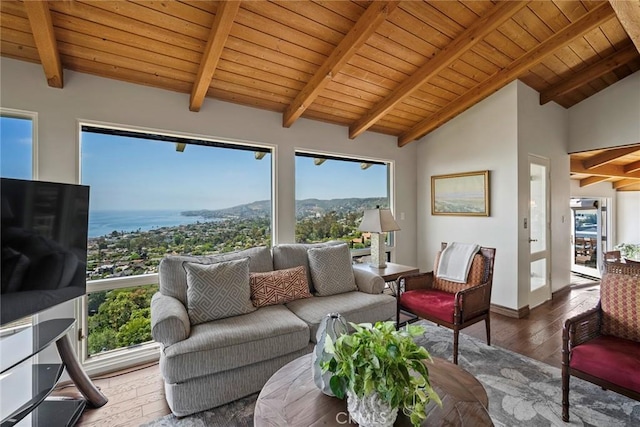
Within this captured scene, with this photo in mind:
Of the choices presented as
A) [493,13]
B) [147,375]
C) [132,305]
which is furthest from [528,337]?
[132,305]

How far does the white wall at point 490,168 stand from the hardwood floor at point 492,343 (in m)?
0.42

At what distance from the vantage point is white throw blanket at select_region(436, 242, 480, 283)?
9.73ft

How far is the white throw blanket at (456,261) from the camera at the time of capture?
9.73 feet

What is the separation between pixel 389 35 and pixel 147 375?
11.9 ft

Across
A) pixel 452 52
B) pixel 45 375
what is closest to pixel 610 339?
pixel 452 52

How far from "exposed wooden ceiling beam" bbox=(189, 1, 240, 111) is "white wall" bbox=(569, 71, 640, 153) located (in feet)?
16.3

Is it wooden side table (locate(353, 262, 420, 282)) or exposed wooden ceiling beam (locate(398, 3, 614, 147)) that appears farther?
wooden side table (locate(353, 262, 420, 282))

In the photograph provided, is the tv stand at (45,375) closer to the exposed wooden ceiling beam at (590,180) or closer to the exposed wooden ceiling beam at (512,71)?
the exposed wooden ceiling beam at (512,71)

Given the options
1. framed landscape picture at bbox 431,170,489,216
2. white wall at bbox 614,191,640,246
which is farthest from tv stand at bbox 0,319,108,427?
white wall at bbox 614,191,640,246

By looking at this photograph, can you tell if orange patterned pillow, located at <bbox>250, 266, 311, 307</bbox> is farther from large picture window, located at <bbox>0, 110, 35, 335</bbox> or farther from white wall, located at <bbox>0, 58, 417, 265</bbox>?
large picture window, located at <bbox>0, 110, 35, 335</bbox>

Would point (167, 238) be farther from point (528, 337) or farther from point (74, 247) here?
point (528, 337)

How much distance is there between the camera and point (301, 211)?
3.66m

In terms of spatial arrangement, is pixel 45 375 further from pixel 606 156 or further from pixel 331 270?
pixel 606 156

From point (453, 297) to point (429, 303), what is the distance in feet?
0.91
